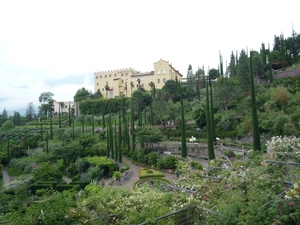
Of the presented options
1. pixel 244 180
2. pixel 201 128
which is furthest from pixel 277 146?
pixel 201 128

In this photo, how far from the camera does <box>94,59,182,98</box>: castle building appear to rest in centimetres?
5803

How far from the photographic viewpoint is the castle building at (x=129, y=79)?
190 feet

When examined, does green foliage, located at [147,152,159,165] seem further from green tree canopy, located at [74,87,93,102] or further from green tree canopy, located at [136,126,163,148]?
green tree canopy, located at [74,87,93,102]

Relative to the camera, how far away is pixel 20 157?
37.4 m

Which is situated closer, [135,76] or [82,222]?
[82,222]

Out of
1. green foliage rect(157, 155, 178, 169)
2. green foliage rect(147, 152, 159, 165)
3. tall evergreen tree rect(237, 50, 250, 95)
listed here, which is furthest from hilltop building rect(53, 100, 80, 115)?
green foliage rect(157, 155, 178, 169)

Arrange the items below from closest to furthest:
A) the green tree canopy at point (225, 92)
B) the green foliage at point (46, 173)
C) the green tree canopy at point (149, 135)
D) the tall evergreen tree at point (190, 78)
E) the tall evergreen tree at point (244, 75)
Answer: the green foliage at point (46, 173)
the green tree canopy at point (149, 135)
the green tree canopy at point (225, 92)
the tall evergreen tree at point (244, 75)
the tall evergreen tree at point (190, 78)

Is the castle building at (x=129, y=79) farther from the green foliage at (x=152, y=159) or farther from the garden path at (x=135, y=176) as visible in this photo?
the green foliage at (x=152, y=159)

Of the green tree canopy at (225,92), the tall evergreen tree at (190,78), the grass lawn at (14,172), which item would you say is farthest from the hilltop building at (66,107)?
the green tree canopy at (225,92)

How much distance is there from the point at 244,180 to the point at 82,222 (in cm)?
398

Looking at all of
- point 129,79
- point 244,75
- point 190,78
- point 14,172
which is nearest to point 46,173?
point 14,172

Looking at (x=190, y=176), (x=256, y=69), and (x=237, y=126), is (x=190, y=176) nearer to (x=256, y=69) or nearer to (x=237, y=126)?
(x=237, y=126)

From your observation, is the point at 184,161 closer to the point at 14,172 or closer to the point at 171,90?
the point at 14,172

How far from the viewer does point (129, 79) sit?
6400 centimetres
